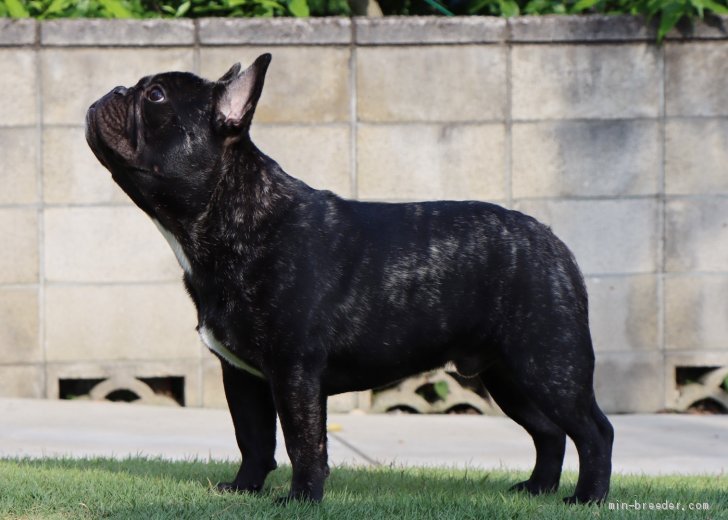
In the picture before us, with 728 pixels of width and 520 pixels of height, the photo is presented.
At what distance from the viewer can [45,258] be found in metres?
8.25

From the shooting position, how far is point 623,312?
835 cm

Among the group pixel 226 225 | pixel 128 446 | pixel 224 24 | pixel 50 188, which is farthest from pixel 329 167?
pixel 226 225

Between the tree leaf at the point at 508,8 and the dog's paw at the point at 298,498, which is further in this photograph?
the tree leaf at the point at 508,8

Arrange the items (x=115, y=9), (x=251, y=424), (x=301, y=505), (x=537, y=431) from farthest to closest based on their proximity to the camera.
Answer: (x=115, y=9) < (x=537, y=431) < (x=251, y=424) < (x=301, y=505)

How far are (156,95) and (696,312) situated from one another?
4.61 m

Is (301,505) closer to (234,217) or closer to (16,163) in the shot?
(234,217)

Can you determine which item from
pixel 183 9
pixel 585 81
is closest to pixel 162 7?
pixel 183 9

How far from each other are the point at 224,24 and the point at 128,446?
283cm

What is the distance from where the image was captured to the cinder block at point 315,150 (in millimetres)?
8305

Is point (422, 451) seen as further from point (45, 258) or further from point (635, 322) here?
point (45, 258)

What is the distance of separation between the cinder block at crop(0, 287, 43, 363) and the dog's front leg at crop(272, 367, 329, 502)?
12.2 ft

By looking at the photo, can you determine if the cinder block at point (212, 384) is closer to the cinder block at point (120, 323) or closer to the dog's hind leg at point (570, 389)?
the cinder block at point (120, 323)

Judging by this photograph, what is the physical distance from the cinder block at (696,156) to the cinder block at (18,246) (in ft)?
13.6

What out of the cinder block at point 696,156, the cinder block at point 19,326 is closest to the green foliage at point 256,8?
the cinder block at point 696,156
